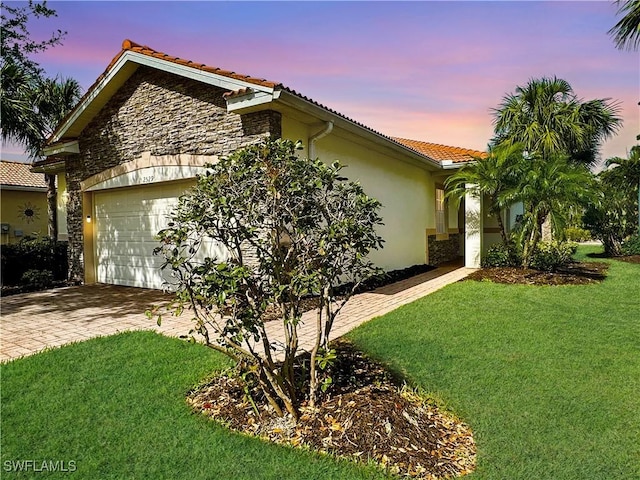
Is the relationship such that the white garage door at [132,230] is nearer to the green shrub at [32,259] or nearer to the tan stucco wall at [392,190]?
the green shrub at [32,259]

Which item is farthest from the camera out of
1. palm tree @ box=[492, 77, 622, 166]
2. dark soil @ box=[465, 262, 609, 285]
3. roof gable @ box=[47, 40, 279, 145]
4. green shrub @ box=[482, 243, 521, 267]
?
palm tree @ box=[492, 77, 622, 166]

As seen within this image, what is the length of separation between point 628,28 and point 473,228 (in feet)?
21.7

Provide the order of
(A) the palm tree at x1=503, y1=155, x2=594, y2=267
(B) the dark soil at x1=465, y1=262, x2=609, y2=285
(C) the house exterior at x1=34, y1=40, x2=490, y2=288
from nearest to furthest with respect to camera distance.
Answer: (C) the house exterior at x1=34, y1=40, x2=490, y2=288
(A) the palm tree at x1=503, y1=155, x2=594, y2=267
(B) the dark soil at x1=465, y1=262, x2=609, y2=285

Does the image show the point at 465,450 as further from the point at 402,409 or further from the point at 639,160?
the point at 639,160

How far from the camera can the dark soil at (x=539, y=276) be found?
428 inches

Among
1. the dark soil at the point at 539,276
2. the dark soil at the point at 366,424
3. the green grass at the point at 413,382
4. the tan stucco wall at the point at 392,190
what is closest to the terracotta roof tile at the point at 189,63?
the tan stucco wall at the point at 392,190

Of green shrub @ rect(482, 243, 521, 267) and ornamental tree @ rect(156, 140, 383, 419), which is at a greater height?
ornamental tree @ rect(156, 140, 383, 419)

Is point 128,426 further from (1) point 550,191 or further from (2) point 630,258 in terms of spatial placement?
(2) point 630,258

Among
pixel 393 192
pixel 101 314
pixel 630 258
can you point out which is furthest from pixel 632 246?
pixel 101 314

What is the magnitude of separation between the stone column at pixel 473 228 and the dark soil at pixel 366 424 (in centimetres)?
1034

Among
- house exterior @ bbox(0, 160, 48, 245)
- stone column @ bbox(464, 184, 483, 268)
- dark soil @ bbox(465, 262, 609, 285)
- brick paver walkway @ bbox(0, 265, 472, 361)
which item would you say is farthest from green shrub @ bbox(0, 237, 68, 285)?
stone column @ bbox(464, 184, 483, 268)

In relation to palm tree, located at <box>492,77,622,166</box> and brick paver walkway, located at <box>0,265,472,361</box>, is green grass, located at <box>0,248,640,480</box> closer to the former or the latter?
brick paver walkway, located at <box>0,265,472,361</box>

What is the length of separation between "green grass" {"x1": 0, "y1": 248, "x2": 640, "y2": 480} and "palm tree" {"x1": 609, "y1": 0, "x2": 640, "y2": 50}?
307 inches

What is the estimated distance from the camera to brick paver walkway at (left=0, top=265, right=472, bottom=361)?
6.44 m
